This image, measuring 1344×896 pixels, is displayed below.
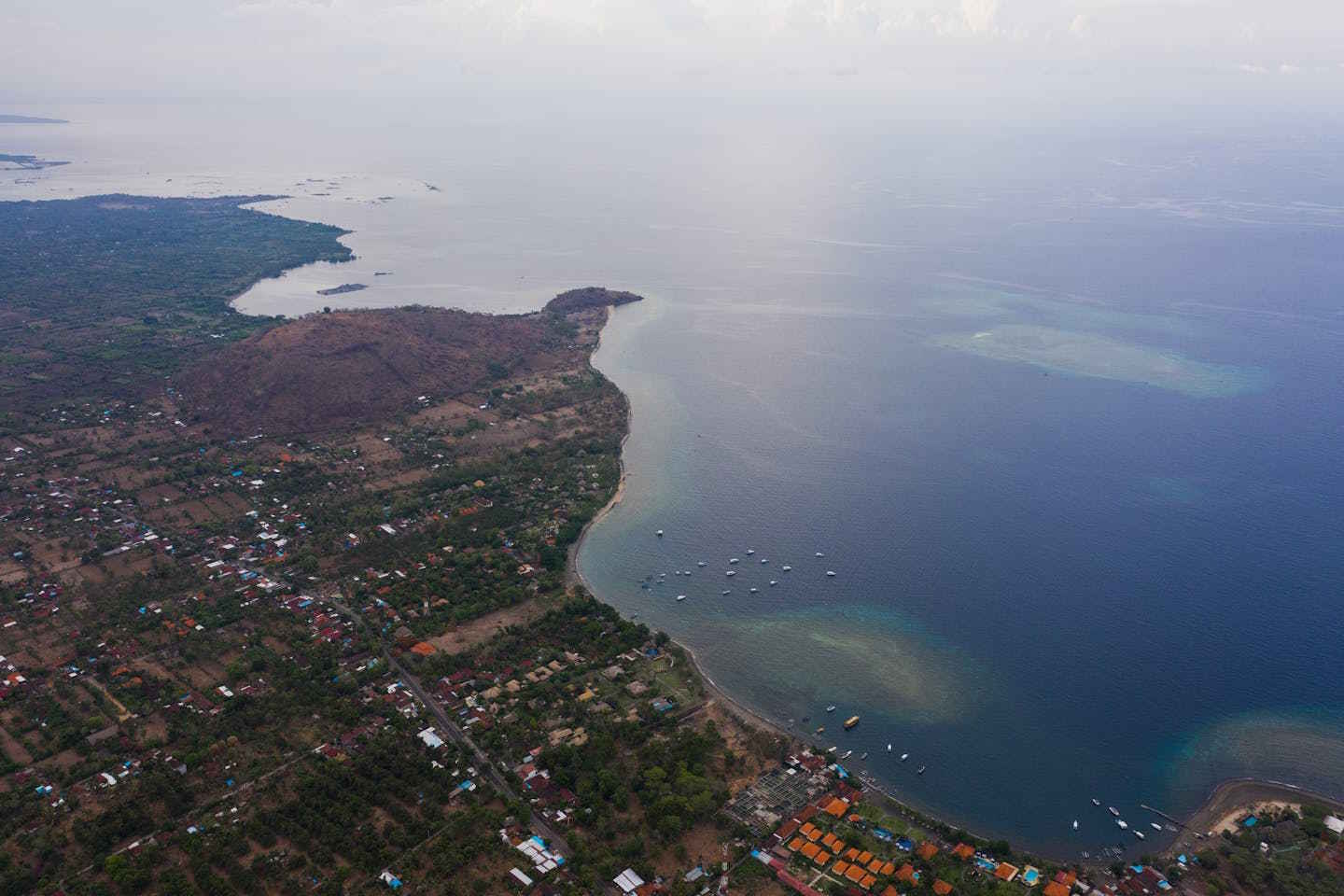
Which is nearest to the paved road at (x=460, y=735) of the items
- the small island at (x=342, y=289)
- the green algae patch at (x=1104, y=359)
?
the green algae patch at (x=1104, y=359)

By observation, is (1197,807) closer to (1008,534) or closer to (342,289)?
(1008,534)

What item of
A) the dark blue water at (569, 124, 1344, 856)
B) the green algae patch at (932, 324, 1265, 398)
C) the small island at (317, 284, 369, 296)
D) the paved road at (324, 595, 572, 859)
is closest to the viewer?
the paved road at (324, 595, 572, 859)

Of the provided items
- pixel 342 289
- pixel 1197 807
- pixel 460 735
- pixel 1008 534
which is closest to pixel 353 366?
pixel 342 289

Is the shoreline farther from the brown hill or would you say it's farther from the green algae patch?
the green algae patch

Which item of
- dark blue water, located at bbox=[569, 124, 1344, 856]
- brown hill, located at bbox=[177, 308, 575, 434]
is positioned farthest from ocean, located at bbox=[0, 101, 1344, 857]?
brown hill, located at bbox=[177, 308, 575, 434]

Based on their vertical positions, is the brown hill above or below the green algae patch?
below

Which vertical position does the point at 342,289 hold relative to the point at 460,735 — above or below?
above

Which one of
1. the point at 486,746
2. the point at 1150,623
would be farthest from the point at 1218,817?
the point at 486,746

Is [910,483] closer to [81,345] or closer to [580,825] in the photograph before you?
[580,825]
